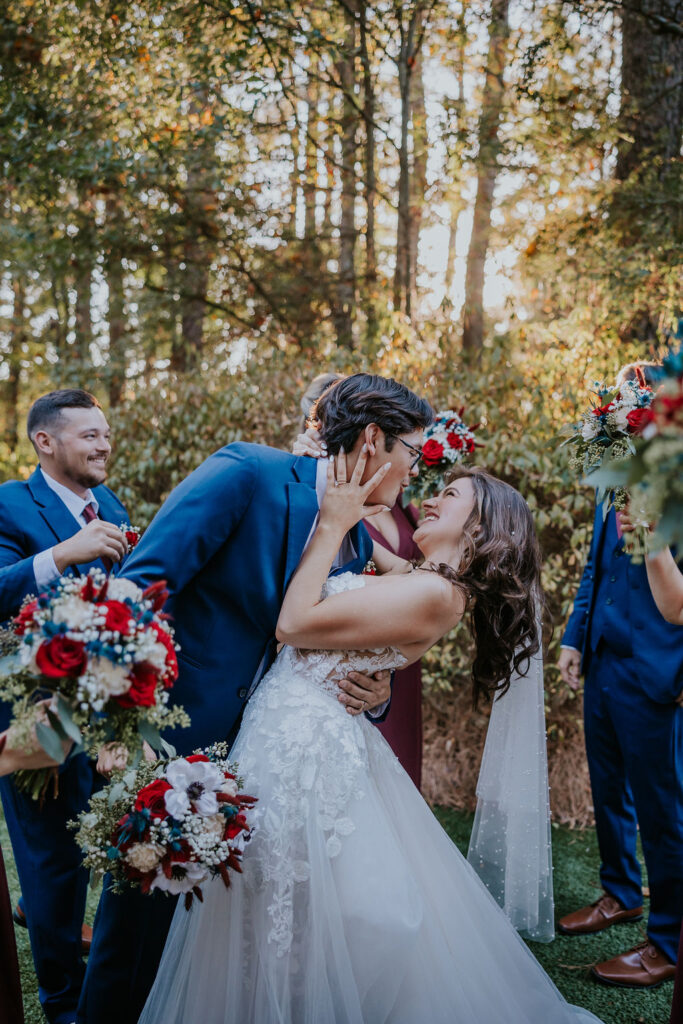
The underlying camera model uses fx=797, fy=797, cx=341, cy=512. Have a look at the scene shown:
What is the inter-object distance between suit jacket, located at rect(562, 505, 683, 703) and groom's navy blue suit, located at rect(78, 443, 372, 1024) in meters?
1.79

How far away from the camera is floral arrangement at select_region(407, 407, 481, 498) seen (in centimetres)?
394

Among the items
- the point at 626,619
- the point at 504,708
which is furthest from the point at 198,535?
the point at 626,619

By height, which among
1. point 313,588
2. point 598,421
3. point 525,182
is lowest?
point 313,588

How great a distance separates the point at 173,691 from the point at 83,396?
1.62 m

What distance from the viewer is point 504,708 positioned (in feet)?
12.0

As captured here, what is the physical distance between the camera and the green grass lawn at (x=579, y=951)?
320 centimetres

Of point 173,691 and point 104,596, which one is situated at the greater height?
point 104,596

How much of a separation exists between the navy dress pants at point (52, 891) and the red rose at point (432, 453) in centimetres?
211

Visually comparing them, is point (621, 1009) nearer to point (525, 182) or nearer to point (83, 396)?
point (83, 396)

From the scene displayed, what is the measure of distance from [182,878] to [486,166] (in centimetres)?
703

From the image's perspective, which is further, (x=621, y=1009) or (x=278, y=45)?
(x=278, y=45)

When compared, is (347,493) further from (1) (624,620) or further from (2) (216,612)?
(1) (624,620)

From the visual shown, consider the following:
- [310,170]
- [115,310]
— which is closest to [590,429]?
[310,170]

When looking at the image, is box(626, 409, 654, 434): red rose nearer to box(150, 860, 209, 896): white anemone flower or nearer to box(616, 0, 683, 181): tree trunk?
box(150, 860, 209, 896): white anemone flower
